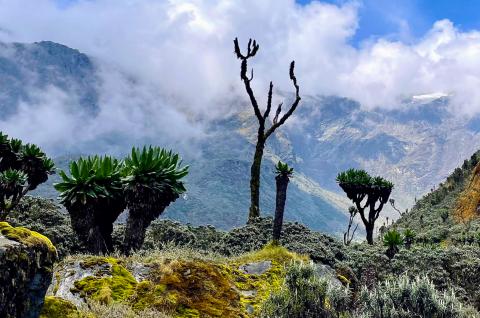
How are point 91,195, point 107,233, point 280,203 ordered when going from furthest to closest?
point 280,203 < point 107,233 < point 91,195

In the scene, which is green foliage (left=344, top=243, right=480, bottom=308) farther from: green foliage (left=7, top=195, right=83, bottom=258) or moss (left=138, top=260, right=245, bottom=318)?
green foliage (left=7, top=195, right=83, bottom=258)

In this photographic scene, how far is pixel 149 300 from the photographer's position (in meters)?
9.91

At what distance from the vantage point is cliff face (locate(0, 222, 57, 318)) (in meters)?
5.33

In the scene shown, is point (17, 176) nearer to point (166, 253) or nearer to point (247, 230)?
point (247, 230)

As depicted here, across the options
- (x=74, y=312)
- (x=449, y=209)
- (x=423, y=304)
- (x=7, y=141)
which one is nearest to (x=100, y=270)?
(x=74, y=312)

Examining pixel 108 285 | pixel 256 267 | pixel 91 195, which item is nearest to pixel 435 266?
pixel 256 267

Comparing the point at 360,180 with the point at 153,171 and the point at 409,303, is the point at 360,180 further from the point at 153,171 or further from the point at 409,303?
the point at 409,303

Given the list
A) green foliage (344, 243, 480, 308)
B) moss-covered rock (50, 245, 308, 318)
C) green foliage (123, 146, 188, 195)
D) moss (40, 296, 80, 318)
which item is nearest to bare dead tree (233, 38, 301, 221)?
green foliage (344, 243, 480, 308)

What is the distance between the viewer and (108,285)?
1023 cm

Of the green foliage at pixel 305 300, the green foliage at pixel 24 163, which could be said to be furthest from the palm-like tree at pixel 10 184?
the green foliage at pixel 305 300

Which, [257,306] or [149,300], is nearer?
[149,300]

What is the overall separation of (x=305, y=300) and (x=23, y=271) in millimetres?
5514

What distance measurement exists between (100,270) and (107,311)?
10.8 ft

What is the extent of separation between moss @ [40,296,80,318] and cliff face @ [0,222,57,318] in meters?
0.66
